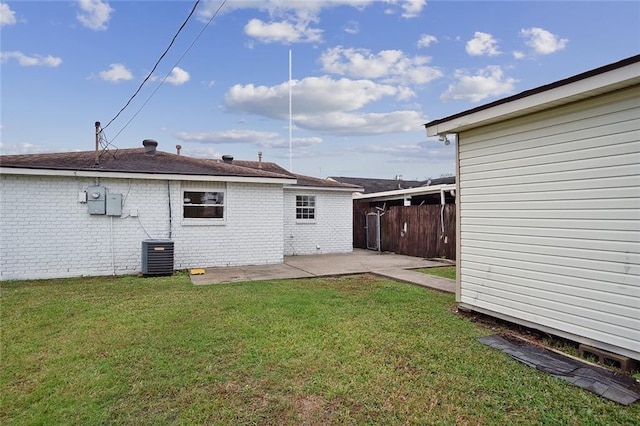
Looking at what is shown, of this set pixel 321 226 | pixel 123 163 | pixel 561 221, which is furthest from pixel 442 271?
pixel 123 163

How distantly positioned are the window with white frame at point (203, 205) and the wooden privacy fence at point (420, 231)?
6691 mm

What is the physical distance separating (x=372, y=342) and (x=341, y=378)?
981 mm

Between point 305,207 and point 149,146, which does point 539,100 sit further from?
point 149,146

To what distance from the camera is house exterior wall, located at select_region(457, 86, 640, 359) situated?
11.4 ft

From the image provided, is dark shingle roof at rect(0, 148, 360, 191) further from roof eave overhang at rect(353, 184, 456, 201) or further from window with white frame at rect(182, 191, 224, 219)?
roof eave overhang at rect(353, 184, 456, 201)

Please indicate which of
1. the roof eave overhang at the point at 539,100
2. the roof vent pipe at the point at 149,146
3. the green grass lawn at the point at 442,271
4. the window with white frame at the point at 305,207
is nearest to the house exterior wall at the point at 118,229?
the window with white frame at the point at 305,207

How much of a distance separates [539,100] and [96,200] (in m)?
9.34

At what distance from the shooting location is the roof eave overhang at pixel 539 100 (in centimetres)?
331

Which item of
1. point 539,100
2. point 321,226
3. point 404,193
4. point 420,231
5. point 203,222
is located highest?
point 539,100

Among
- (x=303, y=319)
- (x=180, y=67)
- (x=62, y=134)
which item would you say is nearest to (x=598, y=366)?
(x=303, y=319)

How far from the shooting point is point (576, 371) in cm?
335

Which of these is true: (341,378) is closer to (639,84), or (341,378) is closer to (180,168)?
(639,84)

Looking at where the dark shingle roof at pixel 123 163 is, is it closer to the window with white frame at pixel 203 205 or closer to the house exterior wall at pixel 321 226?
the window with white frame at pixel 203 205

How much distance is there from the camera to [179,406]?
8.95ft
